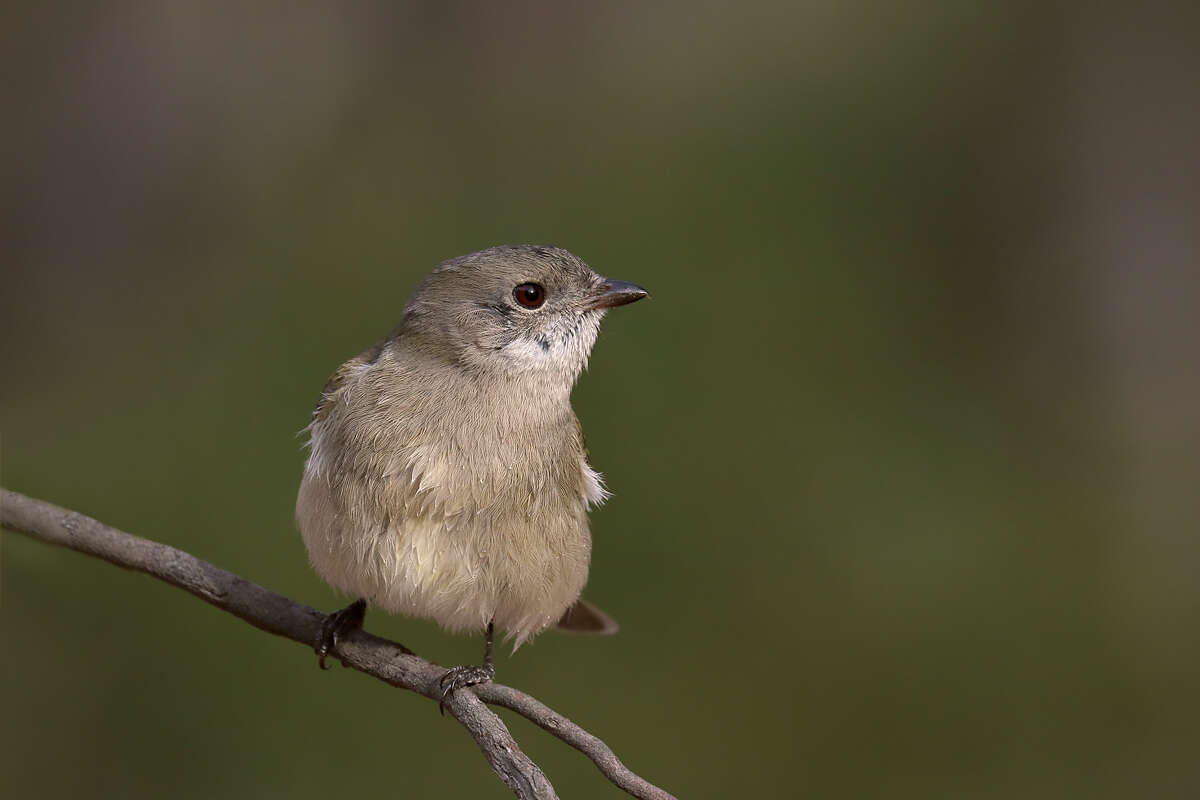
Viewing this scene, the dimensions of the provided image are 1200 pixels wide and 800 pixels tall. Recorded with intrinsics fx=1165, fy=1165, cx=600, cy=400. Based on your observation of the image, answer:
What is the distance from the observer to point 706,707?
160 inches

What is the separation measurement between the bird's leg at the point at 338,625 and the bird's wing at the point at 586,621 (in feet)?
1.85

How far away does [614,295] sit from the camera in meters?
2.82

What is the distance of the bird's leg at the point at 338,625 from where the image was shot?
2609 millimetres

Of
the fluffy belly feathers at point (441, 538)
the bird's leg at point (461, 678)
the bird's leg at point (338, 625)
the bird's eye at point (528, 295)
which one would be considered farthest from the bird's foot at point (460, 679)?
the bird's eye at point (528, 295)

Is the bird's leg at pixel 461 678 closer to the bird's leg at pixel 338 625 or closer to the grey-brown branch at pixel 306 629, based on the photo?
the grey-brown branch at pixel 306 629

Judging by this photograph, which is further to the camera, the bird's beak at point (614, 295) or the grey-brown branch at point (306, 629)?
the bird's beak at point (614, 295)

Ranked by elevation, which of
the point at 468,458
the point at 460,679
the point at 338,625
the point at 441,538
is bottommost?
the point at 338,625

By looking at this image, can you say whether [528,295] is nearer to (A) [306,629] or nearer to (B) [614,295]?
(B) [614,295]

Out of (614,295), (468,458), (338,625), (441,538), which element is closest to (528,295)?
(614,295)

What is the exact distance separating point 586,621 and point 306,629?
2.81 ft

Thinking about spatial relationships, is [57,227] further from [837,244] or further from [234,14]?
[837,244]

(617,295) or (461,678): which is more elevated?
(617,295)

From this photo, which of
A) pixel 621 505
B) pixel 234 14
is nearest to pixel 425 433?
pixel 621 505

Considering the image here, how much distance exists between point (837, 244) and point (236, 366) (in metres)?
2.51
